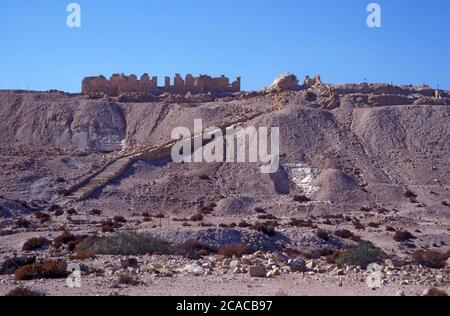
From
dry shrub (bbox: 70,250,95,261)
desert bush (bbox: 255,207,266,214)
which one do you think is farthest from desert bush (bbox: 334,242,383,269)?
desert bush (bbox: 255,207,266,214)

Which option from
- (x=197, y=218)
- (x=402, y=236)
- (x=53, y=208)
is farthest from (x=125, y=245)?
(x=53, y=208)

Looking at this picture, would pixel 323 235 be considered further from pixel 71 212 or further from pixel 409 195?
pixel 409 195

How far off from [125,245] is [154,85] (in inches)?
1666

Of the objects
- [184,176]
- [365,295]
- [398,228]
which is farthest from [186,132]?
[365,295]

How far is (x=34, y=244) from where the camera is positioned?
25.0m

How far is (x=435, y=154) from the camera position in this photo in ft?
160

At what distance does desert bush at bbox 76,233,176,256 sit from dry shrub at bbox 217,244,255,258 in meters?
1.52

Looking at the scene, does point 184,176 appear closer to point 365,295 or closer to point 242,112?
point 242,112

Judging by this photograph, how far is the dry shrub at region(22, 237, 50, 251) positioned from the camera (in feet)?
81.3

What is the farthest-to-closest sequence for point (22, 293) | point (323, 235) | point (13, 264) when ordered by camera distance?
1. point (323, 235)
2. point (13, 264)
3. point (22, 293)

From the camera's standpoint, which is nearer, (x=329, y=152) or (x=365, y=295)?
(x=365, y=295)

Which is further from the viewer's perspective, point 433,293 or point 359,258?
point 359,258

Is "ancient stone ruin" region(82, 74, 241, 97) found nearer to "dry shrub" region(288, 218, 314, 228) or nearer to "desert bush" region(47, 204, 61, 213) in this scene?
"desert bush" region(47, 204, 61, 213)

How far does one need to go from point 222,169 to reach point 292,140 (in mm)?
5924
